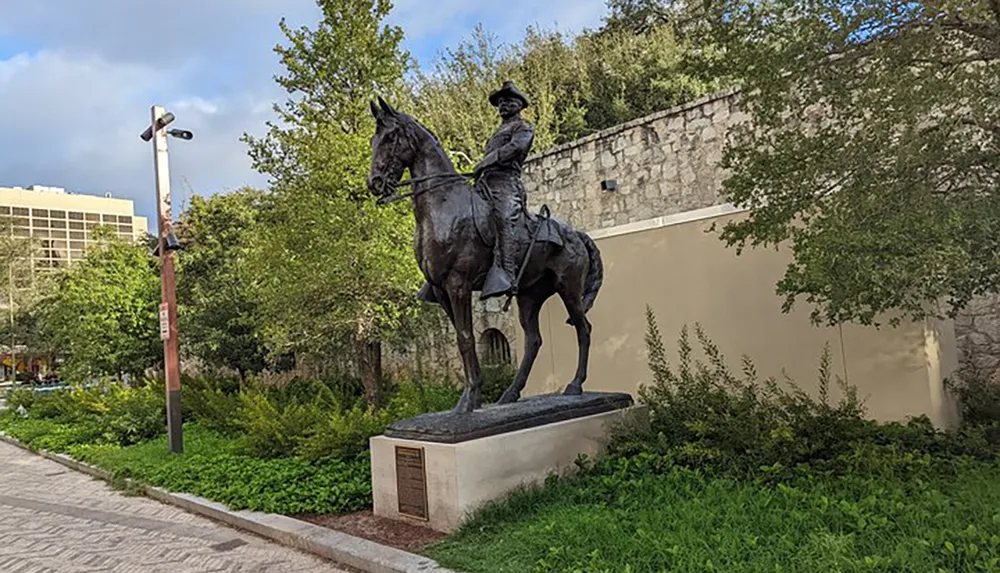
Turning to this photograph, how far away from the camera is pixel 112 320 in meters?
15.4

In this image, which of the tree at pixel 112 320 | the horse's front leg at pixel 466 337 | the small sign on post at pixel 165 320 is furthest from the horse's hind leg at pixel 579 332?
the tree at pixel 112 320

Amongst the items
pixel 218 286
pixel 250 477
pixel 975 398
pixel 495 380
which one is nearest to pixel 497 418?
pixel 250 477

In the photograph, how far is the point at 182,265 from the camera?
16.7 meters

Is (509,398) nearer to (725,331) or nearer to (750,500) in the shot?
(750,500)

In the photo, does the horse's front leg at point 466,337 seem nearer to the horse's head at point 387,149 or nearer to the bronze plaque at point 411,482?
the bronze plaque at point 411,482

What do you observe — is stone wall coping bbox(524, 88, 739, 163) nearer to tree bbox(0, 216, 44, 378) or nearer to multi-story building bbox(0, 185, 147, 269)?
tree bbox(0, 216, 44, 378)

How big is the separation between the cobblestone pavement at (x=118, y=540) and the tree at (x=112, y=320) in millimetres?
7357

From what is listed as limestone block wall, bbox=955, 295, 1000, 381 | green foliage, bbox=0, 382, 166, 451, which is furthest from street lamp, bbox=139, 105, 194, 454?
limestone block wall, bbox=955, 295, 1000, 381

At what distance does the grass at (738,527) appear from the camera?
155 inches

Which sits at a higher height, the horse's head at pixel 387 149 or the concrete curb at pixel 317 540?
the horse's head at pixel 387 149

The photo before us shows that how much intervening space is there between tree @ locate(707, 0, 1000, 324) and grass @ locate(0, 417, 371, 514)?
4.60 meters

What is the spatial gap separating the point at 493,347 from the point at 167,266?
7012 mm

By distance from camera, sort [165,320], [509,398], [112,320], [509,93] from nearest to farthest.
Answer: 1. [509,93]
2. [509,398]
3. [165,320]
4. [112,320]

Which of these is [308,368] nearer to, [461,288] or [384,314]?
[384,314]
